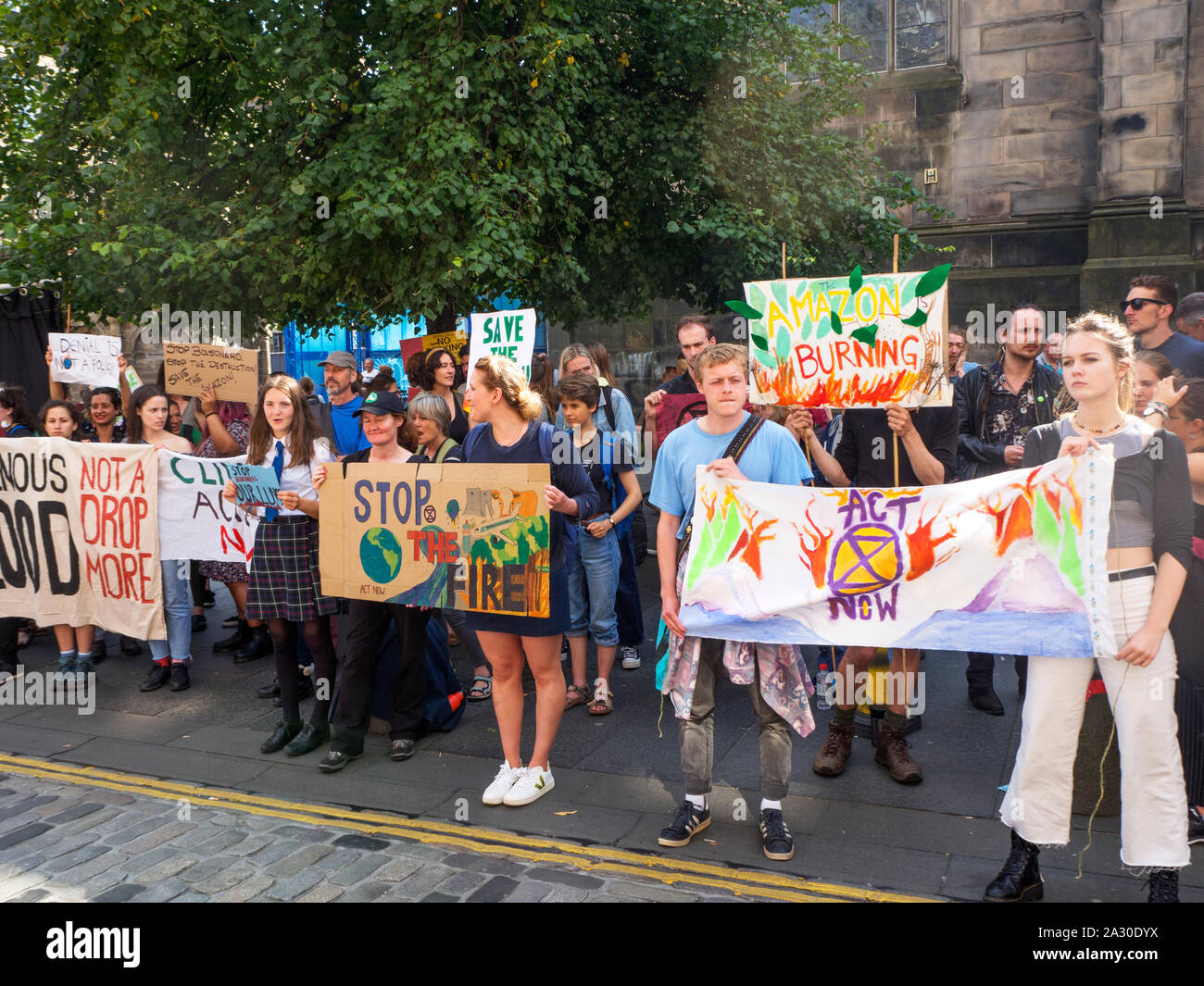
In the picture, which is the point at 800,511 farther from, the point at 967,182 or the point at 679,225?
the point at 967,182

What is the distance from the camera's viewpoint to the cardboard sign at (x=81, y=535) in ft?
23.0

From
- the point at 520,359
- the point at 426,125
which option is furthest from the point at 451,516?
the point at 426,125

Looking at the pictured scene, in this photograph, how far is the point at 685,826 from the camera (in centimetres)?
451

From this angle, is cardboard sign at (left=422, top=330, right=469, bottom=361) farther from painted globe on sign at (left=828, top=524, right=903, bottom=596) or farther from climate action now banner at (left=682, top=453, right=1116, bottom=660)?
painted globe on sign at (left=828, top=524, right=903, bottom=596)

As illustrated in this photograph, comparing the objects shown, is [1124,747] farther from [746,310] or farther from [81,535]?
[81,535]

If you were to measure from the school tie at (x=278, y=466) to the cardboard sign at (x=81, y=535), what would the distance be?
5.02ft

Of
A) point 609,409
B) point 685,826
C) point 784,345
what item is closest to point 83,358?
point 609,409

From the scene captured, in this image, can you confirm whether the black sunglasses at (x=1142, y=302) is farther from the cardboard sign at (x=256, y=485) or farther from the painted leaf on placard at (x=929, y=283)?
the cardboard sign at (x=256, y=485)

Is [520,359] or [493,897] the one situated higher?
[520,359]

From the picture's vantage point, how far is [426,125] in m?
9.04

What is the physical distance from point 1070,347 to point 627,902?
2.71 metres

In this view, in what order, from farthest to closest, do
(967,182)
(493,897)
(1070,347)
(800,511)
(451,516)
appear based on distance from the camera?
1. (967,182)
2. (451,516)
3. (800,511)
4. (493,897)
5. (1070,347)

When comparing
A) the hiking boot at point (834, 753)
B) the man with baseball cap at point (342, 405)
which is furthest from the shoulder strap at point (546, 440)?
the man with baseball cap at point (342, 405)

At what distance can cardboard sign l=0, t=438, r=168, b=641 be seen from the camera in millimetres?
7004
